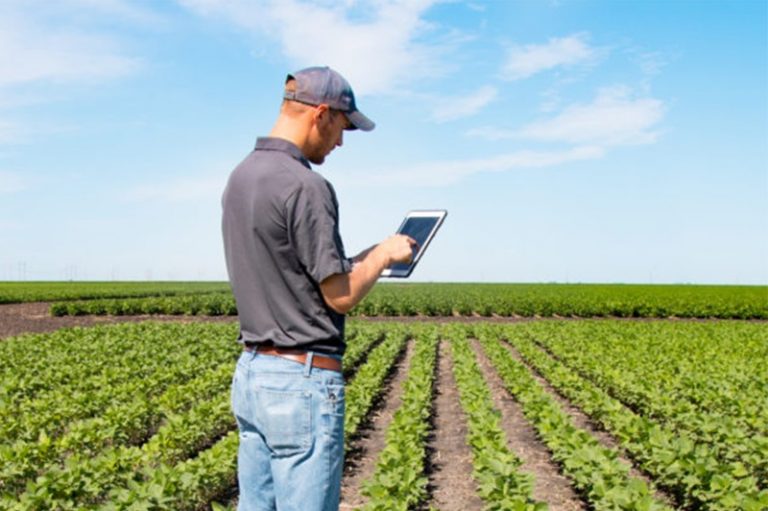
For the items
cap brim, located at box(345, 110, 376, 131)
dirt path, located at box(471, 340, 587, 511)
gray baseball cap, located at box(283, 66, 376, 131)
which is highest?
gray baseball cap, located at box(283, 66, 376, 131)

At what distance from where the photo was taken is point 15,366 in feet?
47.0

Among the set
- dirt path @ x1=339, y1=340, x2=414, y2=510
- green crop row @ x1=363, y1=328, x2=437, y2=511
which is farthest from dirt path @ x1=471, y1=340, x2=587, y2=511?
dirt path @ x1=339, y1=340, x2=414, y2=510

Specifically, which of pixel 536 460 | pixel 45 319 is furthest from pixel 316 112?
pixel 45 319

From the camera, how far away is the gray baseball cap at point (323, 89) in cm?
258

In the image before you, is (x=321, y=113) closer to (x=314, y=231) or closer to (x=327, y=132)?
(x=327, y=132)

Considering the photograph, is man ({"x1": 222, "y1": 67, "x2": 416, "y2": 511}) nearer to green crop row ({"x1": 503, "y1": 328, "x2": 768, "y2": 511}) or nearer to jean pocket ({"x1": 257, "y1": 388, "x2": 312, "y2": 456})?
jean pocket ({"x1": 257, "y1": 388, "x2": 312, "y2": 456})

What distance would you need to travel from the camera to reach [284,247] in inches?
98.1

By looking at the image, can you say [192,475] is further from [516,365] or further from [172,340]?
[172,340]

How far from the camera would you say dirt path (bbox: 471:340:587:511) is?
6969 millimetres

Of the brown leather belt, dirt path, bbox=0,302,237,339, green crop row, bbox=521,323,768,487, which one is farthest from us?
dirt path, bbox=0,302,237,339

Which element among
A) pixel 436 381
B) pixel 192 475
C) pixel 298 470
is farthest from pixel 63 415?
pixel 298 470

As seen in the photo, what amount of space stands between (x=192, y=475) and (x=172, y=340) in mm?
13595

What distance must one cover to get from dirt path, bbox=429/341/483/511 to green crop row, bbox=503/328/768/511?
1.77 meters

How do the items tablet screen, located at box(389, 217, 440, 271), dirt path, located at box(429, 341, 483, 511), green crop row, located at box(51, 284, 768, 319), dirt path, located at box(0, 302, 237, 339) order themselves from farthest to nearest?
green crop row, located at box(51, 284, 768, 319) → dirt path, located at box(0, 302, 237, 339) → dirt path, located at box(429, 341, 483, 511) → tablet screen, located at box(389, 217, 440, 271)
